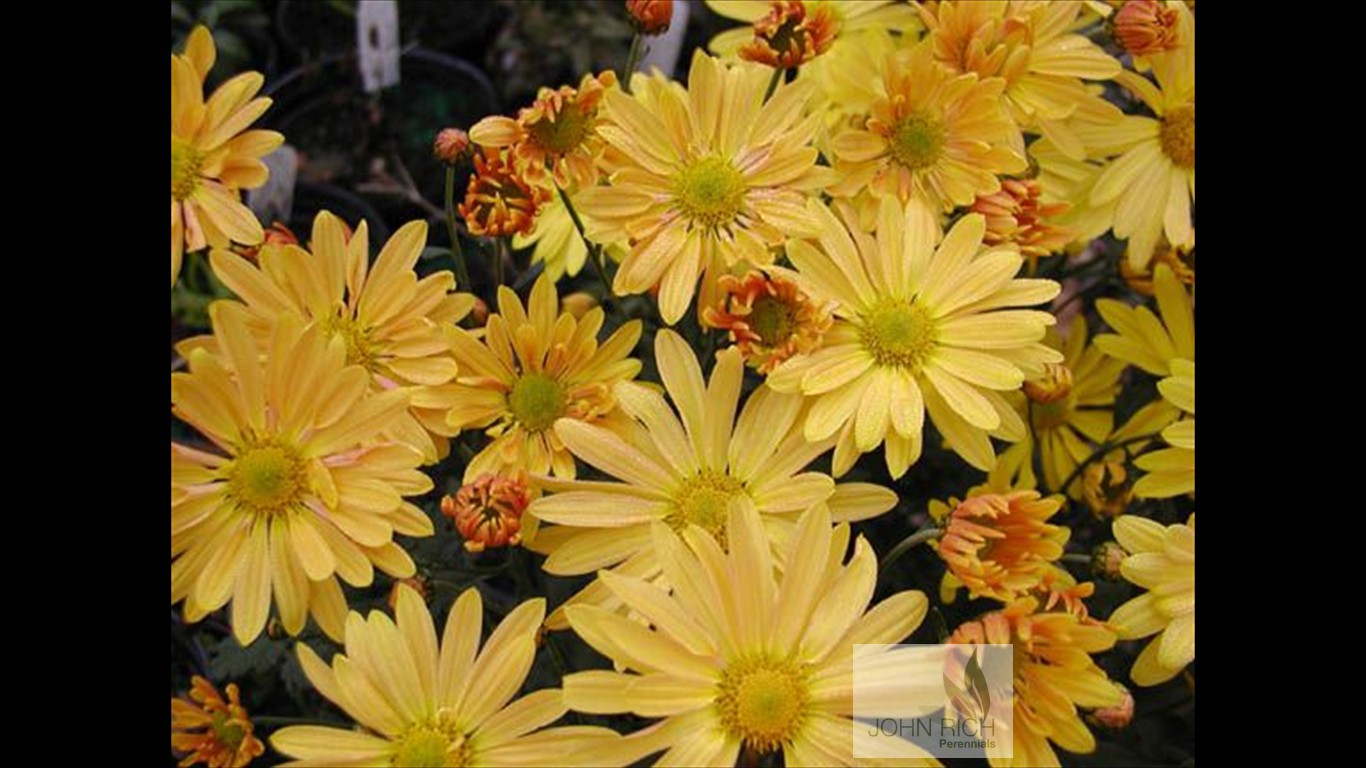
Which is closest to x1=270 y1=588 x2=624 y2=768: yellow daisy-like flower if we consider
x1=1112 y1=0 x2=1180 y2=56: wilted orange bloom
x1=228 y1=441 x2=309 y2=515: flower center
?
x1=228 y1=441 x2=309 y2=515: flower center

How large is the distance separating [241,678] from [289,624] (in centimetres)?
72

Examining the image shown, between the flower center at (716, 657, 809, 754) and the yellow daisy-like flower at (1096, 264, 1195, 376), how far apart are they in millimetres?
584

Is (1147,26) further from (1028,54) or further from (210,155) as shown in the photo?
(210,155)

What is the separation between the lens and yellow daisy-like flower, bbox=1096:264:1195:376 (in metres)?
1.33

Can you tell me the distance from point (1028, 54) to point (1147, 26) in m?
0.14

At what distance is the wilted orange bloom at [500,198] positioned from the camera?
116 centimetres

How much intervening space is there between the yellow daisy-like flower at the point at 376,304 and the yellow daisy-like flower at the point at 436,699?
0.58 feet

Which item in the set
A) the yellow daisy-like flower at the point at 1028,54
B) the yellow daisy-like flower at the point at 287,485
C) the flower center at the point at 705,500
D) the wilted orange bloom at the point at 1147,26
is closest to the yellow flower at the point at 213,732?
the yellow daisy-like flower at the point at 287,485

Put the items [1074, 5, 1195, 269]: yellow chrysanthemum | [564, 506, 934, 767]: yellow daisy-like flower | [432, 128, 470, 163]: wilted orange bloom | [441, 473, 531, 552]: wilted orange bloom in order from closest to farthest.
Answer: [564, 506, 934, 767]: yellow daisy-like flower → [441, 473, 531, 552]: wilted orange bloom → [432, 128, 470, 163]: wilted orange bloom → [1074, 5, 1195, 269]: yellow chrysanthemum

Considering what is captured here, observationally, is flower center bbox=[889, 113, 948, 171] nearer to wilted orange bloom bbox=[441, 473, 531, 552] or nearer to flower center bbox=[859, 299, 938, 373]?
flower center bbox=[859, 299, 938, 373]

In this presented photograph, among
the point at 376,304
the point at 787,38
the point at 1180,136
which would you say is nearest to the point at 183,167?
the point at 376,304

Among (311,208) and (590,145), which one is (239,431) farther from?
(311,208)

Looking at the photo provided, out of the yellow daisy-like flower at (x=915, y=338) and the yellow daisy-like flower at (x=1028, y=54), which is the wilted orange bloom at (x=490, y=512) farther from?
the yellow daisy-like flower at (x=1028, y=54)

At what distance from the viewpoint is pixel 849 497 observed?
3.54 ft
